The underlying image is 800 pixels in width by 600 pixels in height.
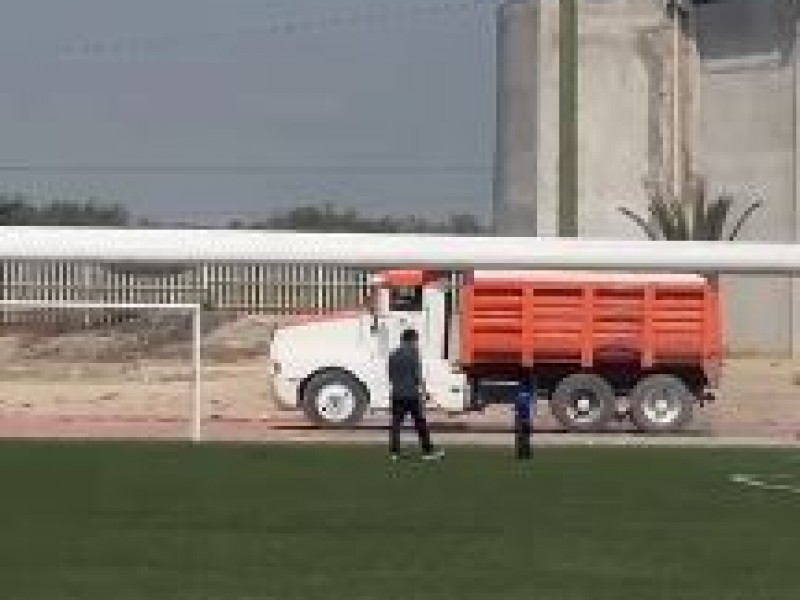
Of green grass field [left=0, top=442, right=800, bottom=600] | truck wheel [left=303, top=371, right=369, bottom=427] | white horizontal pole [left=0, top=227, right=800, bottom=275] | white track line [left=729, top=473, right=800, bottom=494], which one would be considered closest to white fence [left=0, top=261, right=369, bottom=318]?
truck wheel [left=303, top=371, right=369, bottom=427]

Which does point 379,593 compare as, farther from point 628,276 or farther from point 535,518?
point 628,276

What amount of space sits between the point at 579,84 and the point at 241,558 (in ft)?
167

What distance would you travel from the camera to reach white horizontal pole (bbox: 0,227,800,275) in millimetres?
38031

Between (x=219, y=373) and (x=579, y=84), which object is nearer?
(x=219, y=373)

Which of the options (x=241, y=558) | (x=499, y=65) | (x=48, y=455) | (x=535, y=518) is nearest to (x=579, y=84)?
(x=499, y=65)

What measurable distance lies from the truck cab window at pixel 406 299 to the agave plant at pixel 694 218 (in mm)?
21434

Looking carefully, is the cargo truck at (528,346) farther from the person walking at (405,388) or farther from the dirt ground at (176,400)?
the person walking at (405,388)

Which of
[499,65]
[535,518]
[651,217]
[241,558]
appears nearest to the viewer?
[241,558]

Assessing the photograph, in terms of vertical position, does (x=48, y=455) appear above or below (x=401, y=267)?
below

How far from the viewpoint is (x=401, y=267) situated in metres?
39.7

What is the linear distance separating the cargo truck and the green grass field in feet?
32.4

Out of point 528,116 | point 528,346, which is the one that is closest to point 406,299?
point 528,346

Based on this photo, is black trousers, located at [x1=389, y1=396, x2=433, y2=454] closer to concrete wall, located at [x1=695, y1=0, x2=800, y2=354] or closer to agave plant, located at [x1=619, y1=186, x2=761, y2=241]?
agave plant, located at [x1=619, y1=186, x2=761, y2=241]

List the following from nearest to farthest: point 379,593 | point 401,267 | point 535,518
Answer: point 379,593, point 535,518, point 401,267
